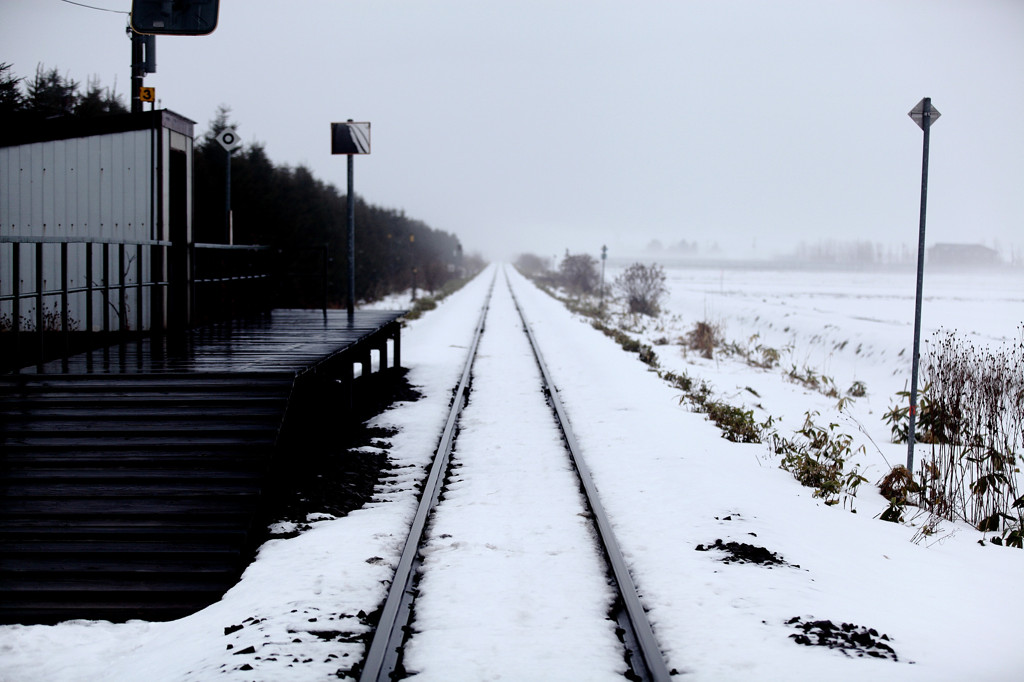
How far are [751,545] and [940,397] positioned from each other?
342 centimetres

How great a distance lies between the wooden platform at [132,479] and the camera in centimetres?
474

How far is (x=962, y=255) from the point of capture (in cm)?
9125

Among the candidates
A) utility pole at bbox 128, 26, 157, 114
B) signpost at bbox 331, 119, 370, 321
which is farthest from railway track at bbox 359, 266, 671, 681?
utility pole at bbox 128, 26, 157, 114

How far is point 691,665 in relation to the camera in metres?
3.88

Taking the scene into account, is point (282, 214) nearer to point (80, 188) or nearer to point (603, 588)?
point (80, 188)

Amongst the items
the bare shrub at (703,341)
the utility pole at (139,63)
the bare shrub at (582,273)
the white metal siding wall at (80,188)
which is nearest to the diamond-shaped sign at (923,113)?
the white metal siding wall at (80,188)

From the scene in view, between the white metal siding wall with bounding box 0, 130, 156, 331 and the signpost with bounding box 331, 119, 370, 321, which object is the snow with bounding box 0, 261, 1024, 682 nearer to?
the white metal siding wall with bounding box 0, 130, 156, 331

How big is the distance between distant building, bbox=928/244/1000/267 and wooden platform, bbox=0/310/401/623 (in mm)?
87931

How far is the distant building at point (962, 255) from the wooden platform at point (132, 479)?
8793cm

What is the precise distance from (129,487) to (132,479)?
73 millimetres

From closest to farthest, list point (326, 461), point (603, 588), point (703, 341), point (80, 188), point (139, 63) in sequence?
point (603, 588) < point (326, 461) < point (80, 188) < point (139, 63) < point (703, 341)

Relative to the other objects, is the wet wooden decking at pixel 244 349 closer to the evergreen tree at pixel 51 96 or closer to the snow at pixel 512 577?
the snow at pixel 512 577

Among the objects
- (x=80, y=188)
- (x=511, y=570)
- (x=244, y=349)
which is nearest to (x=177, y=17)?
(x=80, y=188)

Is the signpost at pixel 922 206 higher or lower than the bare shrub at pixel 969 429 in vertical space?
higher
